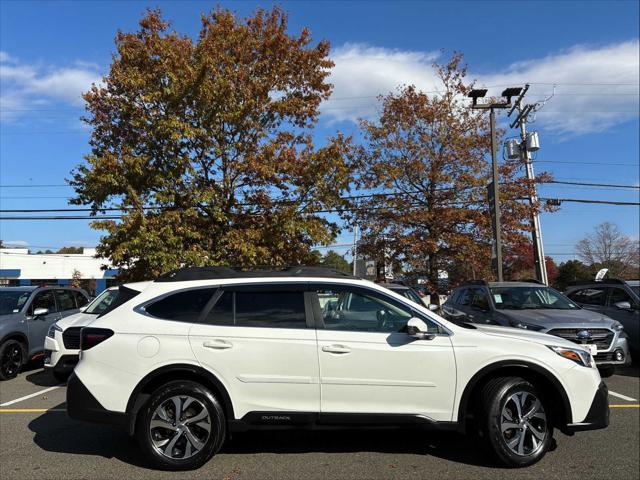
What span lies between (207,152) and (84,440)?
9.42 meters

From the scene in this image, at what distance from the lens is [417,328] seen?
4.30 metres

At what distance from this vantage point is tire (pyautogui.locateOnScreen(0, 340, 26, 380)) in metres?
8.61

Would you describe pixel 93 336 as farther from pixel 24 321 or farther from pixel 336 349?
pixel 24 321

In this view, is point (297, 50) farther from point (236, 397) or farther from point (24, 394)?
point (236, 397)

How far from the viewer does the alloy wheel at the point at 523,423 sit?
14.2ft

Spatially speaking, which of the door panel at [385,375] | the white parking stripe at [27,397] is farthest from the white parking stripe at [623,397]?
the white parking stripe at [27,397]

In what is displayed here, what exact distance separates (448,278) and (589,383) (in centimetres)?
1475

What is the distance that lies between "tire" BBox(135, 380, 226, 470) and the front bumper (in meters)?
3.19

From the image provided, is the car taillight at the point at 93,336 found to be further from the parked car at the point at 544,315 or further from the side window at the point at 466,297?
the side window at the point at 466,297

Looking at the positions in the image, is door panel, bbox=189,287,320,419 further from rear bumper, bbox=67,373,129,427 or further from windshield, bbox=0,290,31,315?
windshield, bbox=0,290,31,315

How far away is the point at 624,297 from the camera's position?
10203 mm

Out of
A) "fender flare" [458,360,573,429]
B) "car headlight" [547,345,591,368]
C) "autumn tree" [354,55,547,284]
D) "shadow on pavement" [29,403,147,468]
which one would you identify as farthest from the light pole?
"shadow on pavement" [29,403,147,468]

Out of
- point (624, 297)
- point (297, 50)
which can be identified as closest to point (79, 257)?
point (297, 50)

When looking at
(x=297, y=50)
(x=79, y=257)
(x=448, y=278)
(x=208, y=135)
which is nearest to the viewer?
(x=208, y=135)
